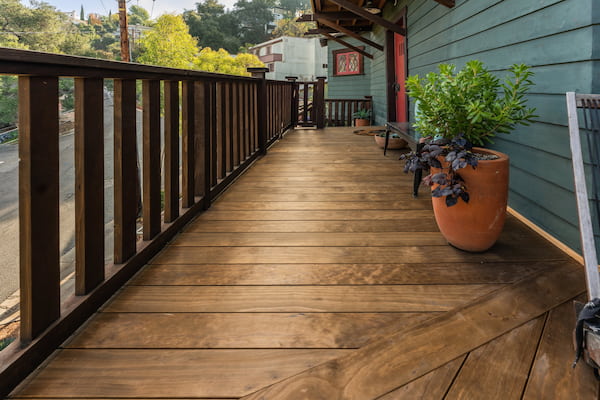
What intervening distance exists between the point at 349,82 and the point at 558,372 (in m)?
11.2

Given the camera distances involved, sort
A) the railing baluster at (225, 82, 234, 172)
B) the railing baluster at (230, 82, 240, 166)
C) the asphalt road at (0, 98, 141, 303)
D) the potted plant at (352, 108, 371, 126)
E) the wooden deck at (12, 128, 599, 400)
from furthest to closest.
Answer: the asphalt road at (0, 98, 141, 303)
the potted plant at (352, 108, 371, 126)
the railing baluster at (230, 82, 240, 166)
the railing baluster at (225, 82, 234, 172)
the wooden deck at (12, 128, 599, 400)

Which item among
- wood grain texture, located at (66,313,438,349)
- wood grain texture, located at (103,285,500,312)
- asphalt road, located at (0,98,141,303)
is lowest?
asphalt road, located at (0,98,141,303)

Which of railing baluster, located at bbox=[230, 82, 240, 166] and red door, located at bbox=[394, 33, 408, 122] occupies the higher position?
red door, located at bbox=[394, 33, 408, 122]

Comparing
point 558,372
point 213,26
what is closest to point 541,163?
point 558,372

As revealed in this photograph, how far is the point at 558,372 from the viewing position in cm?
101

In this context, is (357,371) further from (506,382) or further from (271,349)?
(506,382)

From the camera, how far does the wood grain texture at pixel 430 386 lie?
3.07 feet

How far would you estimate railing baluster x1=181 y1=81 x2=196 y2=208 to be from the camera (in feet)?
6.75

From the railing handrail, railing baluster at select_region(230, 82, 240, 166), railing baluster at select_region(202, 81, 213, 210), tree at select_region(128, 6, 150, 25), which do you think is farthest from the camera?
tree at select_region(128, 6, 150, 25)

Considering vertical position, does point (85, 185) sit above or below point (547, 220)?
above

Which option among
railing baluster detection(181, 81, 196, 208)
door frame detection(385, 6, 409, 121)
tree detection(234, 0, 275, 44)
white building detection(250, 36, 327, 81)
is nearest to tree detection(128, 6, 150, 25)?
tree detection(234, 0, 275, 44)

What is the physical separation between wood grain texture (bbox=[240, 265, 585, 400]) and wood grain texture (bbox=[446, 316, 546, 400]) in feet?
0.10

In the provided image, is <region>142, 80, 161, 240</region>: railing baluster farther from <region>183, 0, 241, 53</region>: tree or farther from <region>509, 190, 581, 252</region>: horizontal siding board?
<region>183, 0, 241, 53</region>: tree

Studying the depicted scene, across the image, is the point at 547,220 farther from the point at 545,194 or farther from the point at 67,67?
the point at 67,67
